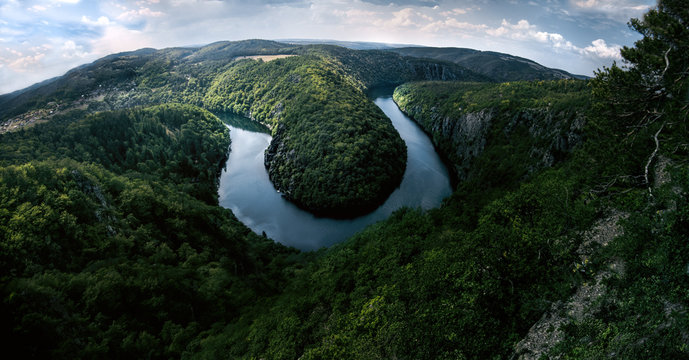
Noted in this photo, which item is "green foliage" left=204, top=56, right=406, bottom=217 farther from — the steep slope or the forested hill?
the steep slope

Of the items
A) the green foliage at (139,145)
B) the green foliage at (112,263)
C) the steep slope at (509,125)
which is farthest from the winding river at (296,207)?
the steep slope at (509,125)

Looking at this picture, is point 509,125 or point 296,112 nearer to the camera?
point 509,125

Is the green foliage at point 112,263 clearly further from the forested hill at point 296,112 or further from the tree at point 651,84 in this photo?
Answer: the tree at point 651,84

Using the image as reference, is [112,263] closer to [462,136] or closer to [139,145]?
[139,145]

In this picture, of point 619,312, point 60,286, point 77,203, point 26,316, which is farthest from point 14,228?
point 619,312

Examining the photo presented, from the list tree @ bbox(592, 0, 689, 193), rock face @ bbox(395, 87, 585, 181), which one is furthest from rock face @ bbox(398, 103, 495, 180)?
tree @ bbox(592, 0, 689, 193)

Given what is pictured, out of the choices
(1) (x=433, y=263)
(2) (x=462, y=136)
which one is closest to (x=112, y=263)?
(1) (x=433, y=263)

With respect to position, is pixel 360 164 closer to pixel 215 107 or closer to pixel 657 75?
pixel 657 75
